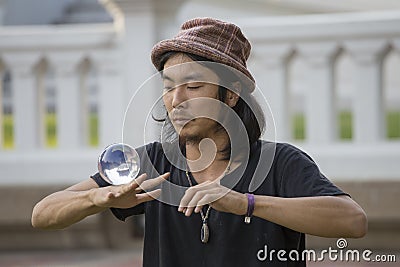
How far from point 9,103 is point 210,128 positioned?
10.1m

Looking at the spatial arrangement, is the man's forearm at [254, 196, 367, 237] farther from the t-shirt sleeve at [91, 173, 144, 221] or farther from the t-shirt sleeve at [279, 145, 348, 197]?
the t-shirt sleeve at [91, 173, 144, 221]

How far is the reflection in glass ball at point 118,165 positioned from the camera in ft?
10.3

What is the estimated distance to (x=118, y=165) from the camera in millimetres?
3143

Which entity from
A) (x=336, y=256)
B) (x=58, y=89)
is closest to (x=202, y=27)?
(x=336, y=256)

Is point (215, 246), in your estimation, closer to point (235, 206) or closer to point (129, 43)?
point (235, 206)

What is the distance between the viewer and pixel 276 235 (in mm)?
3250

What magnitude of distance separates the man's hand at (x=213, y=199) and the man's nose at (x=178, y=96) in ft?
0.85

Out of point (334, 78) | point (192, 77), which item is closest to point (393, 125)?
point (334, 78)

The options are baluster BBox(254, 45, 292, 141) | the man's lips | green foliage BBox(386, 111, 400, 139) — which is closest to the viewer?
the man's lips

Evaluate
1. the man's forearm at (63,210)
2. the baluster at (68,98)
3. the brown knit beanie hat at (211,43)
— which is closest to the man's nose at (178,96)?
the brown knit beanie hat at (211,43)

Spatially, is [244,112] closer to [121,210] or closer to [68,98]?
[121,210]

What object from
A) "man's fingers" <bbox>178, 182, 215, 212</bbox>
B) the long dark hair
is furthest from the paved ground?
"man's fingers" <bbox>178, 182, 215, 212</bbox>

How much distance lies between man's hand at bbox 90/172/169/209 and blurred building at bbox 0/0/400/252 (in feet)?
11.9

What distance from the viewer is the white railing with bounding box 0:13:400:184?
7176 millimetres
